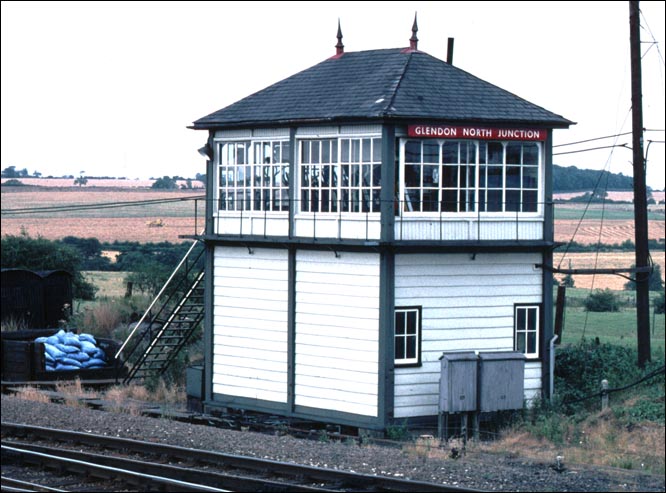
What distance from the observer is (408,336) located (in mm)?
21250

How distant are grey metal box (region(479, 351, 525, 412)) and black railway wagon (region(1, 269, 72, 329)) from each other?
19.7 meters

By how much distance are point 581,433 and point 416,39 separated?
29.9ft

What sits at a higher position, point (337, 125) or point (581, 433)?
point (337, 125)

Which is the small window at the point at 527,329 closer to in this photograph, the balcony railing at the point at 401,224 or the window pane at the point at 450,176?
the balcony railing at the point at 401,224

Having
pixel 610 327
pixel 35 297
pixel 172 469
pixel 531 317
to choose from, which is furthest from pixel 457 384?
pixel 610 327

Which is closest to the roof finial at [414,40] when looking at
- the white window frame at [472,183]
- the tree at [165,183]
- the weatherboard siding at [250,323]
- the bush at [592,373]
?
the white window frame at [472,183]

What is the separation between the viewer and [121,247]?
85750 mm

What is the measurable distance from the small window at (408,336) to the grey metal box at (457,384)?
2.29ft

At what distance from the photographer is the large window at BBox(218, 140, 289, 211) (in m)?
23.0

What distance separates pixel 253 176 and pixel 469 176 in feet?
15.4

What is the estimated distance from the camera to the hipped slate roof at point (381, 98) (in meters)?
21.4

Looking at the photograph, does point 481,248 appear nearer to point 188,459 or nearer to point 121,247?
point 188,459

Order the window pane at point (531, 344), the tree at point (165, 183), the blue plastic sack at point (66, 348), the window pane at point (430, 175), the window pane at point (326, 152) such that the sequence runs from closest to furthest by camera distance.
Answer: the window pane at point (430, 175) < the window pane at point (326, 152) < the window pane at point (531, 344) < the blue plastic sack at point (66, 348) < the tree at point (165, 183)

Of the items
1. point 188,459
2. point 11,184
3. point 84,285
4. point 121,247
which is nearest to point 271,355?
point 188,459
